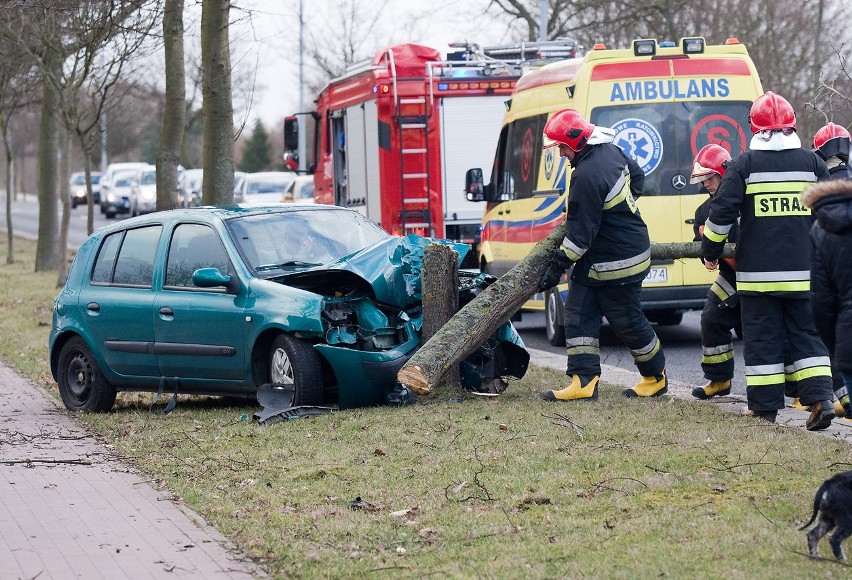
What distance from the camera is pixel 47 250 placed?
2662 centimetres

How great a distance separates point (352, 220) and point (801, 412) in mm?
3549

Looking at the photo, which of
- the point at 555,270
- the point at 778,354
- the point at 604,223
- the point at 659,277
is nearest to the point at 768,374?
the point at 778,354

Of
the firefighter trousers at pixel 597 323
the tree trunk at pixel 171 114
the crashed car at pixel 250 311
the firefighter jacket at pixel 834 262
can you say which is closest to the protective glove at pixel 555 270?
the firefighter trousers at pixel 597 323

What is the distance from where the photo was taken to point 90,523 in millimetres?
6129

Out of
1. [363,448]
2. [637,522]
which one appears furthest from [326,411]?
[637,522]

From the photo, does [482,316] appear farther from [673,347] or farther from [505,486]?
[673,347]

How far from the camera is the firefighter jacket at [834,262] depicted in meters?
4.77

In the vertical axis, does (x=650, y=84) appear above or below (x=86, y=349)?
above

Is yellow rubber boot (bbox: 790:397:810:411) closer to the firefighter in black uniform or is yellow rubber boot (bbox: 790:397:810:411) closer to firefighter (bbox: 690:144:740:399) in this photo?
firefighter (bbox: 690:144:740:399)

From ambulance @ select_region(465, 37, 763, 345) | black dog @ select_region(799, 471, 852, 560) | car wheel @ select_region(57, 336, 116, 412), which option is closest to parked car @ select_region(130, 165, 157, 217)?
ambulance @ select_region(465, 37, 763, 345)

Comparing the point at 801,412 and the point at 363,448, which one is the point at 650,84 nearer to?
the point at 801,412

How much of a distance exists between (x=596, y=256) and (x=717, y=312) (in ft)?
2.92

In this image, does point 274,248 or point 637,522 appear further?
point 274,248

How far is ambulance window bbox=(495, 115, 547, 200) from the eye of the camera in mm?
12852
